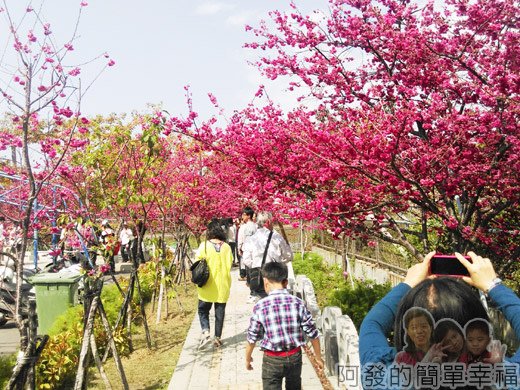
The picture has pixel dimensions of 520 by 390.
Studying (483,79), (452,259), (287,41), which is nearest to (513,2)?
(483,79)

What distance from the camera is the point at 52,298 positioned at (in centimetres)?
884

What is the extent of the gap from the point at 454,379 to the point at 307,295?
6019 millimetres

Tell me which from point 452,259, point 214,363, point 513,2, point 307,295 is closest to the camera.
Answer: point 452,259

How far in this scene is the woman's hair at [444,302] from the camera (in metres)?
1.54

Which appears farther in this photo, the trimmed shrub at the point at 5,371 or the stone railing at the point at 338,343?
the trimmed shrub at the point at 5,371

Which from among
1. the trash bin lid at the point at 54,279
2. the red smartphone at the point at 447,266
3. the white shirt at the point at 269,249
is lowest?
the trash bin lid at the point at 54,279

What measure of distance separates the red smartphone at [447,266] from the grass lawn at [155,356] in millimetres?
4870

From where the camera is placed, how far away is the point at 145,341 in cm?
826

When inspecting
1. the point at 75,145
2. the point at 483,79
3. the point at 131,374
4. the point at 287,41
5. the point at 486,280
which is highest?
the point at 287,41

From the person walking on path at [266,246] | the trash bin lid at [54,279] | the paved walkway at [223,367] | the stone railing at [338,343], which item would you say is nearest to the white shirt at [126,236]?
the trash bin lid at [54,279]

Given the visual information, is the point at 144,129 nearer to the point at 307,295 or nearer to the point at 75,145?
the point at 75,145

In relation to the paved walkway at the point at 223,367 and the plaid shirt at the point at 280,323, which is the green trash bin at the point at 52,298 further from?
the plaid shirt at the point at 280,323

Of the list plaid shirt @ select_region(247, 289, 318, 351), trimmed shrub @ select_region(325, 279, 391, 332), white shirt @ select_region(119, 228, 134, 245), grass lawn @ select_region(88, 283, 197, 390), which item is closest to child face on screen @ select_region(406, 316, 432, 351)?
plaid shirt @ select_region(247, 289, 318, 351)

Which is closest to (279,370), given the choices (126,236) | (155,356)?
(155,356)
